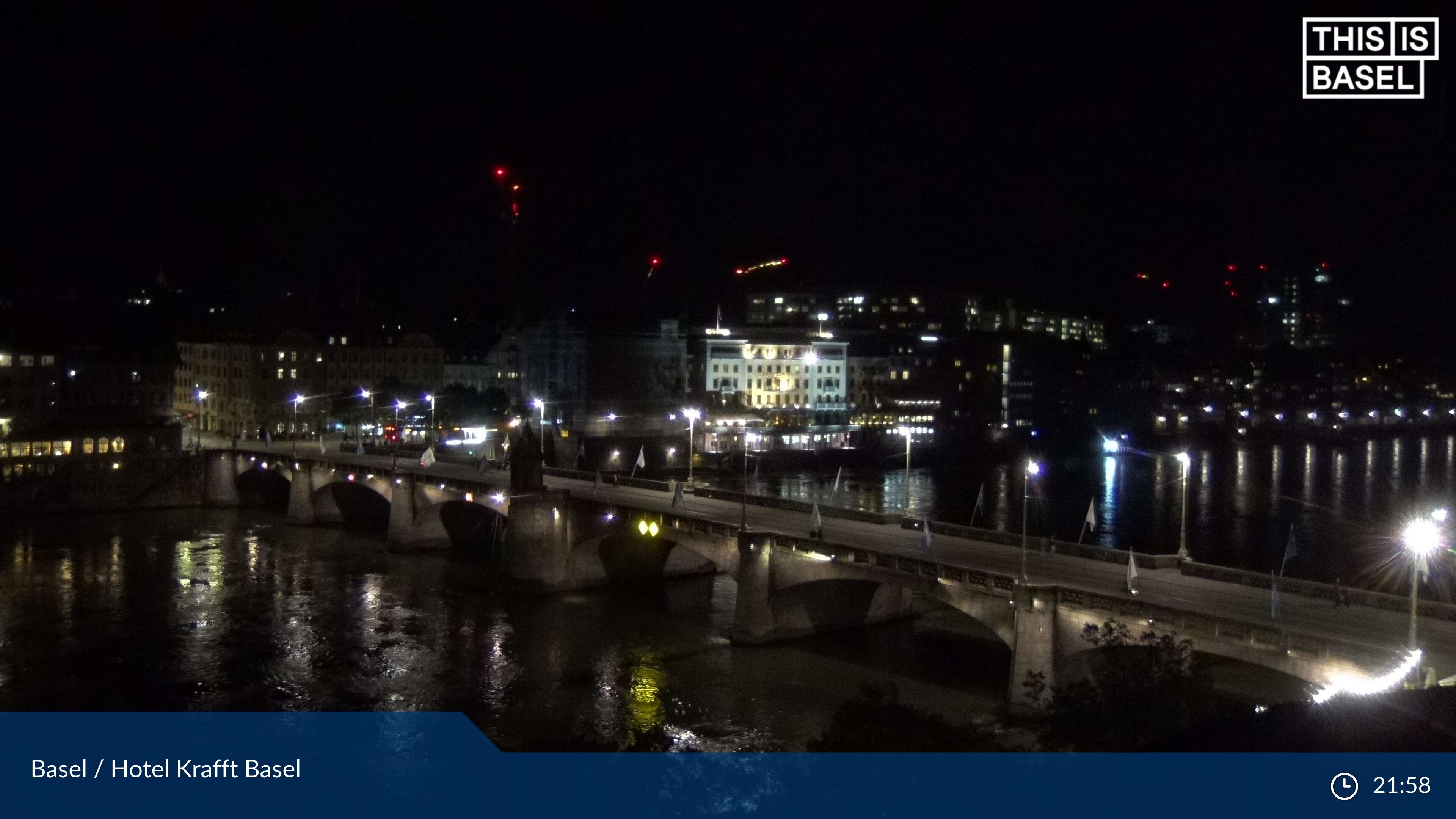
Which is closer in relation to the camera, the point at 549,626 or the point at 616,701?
the point at 616,701

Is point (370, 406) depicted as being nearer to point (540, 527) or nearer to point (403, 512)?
point (403, 512)

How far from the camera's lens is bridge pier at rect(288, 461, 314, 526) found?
7131 centimetres

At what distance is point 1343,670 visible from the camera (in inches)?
947

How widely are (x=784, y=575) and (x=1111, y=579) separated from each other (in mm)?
10925

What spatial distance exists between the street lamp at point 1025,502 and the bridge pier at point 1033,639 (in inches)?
29.6

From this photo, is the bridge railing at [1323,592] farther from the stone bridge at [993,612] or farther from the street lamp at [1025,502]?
the street lamp at [1025,502]

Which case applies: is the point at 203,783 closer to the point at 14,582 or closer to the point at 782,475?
the point at 14,582

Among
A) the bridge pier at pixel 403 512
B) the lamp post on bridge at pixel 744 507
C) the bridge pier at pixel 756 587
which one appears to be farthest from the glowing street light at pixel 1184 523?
the bridge pier at pixel 403 512

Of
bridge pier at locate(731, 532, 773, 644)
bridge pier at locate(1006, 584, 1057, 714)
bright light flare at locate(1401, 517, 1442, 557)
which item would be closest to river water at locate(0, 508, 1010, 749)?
bridge pier at locate(731, 532, 773, 644)

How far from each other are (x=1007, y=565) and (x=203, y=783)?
2324 centimetres

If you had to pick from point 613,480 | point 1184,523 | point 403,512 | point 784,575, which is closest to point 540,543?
point 613,480

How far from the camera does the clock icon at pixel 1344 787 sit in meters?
14.1

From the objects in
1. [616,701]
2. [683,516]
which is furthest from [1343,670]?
[683,516]

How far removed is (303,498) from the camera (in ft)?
235
